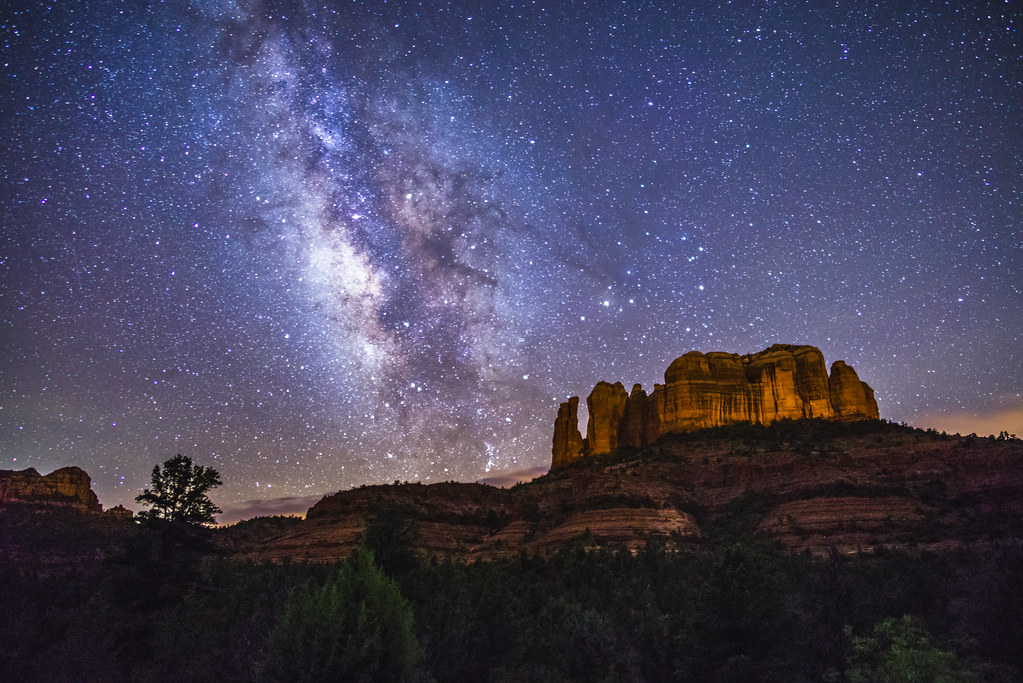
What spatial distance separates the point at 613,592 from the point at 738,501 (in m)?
26.1

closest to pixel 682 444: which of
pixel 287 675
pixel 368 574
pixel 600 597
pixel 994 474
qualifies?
pixel 994 474

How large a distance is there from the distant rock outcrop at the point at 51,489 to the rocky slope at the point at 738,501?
40105mm

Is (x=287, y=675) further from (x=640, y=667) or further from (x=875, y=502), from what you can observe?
(x=875, y=502)

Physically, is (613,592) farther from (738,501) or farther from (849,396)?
(849,396)

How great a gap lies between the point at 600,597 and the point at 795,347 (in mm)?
68241

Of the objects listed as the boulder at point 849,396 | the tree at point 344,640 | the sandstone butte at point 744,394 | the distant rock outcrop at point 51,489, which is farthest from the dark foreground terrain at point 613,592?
the distant rock outcrop at point 51,489

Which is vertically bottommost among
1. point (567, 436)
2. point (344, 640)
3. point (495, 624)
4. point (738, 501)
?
point (495, 624)

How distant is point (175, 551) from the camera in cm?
2636

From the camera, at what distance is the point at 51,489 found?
94500mm

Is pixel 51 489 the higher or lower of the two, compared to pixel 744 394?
lower

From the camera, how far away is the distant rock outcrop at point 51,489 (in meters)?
84.7

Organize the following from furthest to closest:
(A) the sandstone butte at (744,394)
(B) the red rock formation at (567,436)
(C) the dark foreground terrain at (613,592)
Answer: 1. (B) the red rock formation at (567,436)
2. (A) the sandstone butte at (744,394)
3. (C) the dark foreground terrain at (613,592)

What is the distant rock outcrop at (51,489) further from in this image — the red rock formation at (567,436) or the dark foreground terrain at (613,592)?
the red rock formation at (567,436)

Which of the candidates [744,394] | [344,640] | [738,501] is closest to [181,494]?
[344,640]
